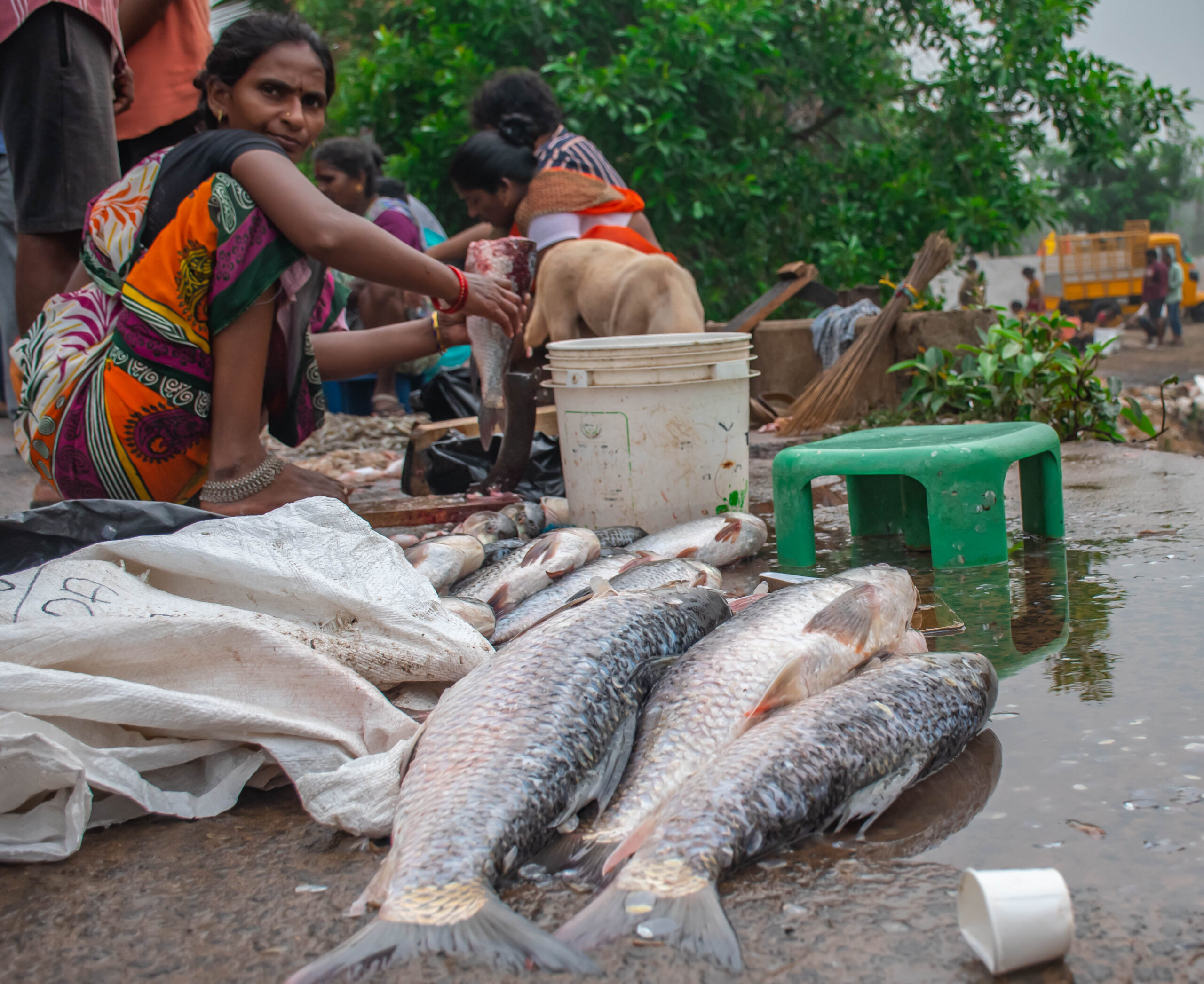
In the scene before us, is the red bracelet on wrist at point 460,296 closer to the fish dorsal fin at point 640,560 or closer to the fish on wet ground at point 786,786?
the fish dorsal fin at point 640,560

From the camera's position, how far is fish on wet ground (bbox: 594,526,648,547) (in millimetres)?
3600

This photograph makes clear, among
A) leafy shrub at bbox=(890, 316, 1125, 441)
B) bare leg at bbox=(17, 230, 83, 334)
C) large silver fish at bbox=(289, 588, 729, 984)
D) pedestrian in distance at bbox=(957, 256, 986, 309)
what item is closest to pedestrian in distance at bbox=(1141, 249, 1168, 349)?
pedestrian in distance at bbox=(957, 256, 986, 309)

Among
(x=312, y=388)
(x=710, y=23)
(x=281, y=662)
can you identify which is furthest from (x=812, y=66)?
(x=281, y=662)

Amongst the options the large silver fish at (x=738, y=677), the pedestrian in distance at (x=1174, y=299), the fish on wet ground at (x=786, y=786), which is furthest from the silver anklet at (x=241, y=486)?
the pedestrian in distance at (x=1174, y=299)

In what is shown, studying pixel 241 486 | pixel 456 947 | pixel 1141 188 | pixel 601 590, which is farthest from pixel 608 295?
pixel 1141 188

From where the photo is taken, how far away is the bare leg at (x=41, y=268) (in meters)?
3.92

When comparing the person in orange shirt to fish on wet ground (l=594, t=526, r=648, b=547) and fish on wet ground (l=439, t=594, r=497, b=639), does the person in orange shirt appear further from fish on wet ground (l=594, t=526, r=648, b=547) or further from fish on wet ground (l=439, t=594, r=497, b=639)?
fish on wet ground (l=439, t=594, r=497, b=639)

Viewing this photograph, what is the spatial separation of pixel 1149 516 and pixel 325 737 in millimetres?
3347

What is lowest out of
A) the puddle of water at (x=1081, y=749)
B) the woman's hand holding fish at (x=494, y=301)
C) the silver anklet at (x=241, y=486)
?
the puddle of water at (x=1081, y=749)

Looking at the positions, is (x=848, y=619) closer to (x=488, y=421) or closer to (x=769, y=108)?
(x=488, y=421)

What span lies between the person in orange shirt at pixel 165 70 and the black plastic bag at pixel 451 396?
8.63 feet

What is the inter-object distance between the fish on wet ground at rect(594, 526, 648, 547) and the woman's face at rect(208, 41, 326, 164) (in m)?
1.90

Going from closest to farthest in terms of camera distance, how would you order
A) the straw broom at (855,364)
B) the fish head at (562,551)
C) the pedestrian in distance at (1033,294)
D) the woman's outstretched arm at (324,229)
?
the fish head at (562,551), the woman's outstretched arm at (324,229), the straw broom at (855,364), the pedestrian in distance at (1033,294)

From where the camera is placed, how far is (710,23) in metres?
10.8
